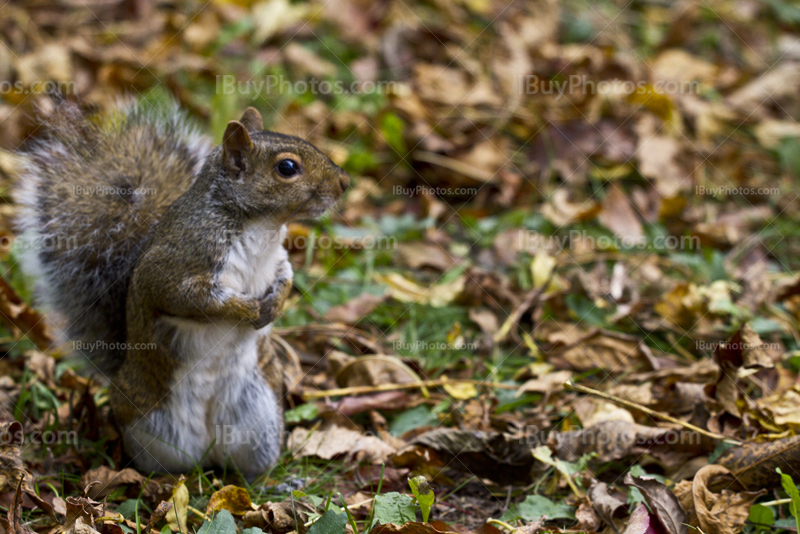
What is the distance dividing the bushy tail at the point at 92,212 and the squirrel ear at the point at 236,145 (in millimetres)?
371

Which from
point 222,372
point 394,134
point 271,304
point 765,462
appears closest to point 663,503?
point 765,462

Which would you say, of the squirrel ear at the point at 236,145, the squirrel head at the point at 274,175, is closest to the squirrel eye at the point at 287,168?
the squirrel head at the point at 274,175

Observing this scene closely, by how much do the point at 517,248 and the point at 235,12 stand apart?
2918mm

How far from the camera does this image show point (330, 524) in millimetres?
1977

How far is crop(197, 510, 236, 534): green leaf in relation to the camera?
1994 millimetres

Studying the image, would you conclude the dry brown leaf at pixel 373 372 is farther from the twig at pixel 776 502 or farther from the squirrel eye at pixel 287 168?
the twig at pixel 776 502

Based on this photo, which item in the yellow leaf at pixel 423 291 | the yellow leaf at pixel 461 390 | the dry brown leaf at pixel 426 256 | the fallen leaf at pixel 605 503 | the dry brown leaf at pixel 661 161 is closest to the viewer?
the fallen leaf at pixel 605 503

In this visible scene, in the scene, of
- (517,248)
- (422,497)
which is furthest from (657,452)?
(517,248)

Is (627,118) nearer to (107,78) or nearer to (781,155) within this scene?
(781,155)

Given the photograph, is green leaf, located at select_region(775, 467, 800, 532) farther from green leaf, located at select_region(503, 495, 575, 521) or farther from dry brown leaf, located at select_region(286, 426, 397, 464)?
dry brown leaf, located at select_region(286, 426, 397, 464)

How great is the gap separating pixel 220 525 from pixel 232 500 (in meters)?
0.28

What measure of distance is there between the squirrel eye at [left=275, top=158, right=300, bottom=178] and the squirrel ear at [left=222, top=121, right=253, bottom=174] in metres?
0.11

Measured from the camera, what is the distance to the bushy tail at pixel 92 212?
8.23 ft

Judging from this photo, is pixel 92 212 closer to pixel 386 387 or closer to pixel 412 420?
pixel 386 387
